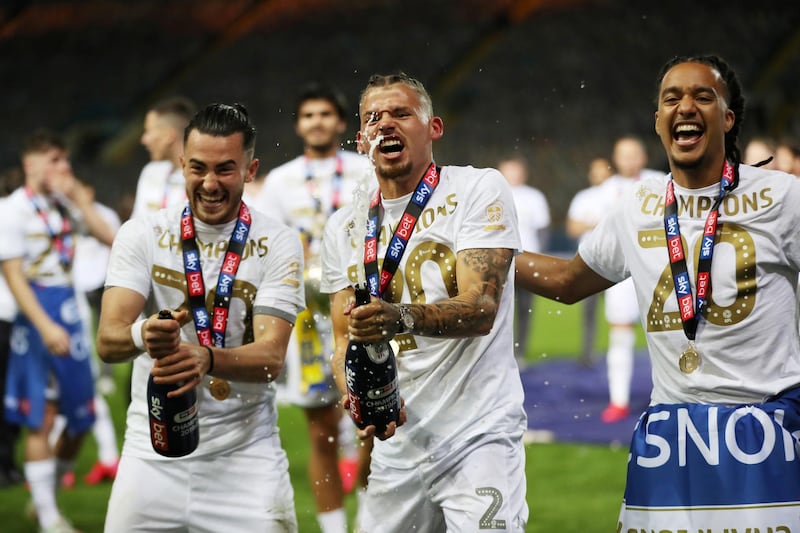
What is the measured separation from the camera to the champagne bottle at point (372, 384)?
3.23 m

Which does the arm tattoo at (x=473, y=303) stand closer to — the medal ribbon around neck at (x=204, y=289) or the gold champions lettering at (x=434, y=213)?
the gold champions lettering at (x=434, y=213)

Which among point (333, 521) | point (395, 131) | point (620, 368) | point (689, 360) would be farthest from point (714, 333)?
point (620, 368)

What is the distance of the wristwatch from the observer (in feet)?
10.5

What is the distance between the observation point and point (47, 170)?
6797 millimetres

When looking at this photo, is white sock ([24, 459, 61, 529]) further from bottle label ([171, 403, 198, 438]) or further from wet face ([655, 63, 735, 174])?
wet face ([655, 63, 735, 174])

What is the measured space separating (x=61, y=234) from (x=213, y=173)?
3.40 meters

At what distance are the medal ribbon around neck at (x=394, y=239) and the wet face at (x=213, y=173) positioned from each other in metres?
0.52

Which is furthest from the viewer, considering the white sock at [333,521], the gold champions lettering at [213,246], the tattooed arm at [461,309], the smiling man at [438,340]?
the white sock at [333,521]

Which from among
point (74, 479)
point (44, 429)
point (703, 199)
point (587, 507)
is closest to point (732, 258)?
point (703, 199)

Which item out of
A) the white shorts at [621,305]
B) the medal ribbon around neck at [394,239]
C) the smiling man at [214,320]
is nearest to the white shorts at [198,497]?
the smiling man at [214,320]

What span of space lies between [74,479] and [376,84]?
5.14 meters

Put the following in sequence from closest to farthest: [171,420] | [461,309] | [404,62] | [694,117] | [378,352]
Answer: [378,352], [461,309], [171,420], [694,117], [404,62]

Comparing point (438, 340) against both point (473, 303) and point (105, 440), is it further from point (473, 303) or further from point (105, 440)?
point (105, 440)

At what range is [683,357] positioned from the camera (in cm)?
357
